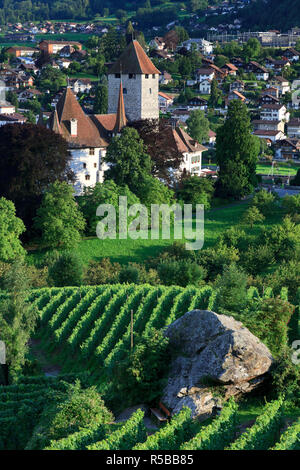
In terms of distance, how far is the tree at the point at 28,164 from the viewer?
43819 millimetres

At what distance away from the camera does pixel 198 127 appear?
257 ft

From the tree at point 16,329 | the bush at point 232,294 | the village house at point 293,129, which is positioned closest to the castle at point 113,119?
the bush at point 232,294

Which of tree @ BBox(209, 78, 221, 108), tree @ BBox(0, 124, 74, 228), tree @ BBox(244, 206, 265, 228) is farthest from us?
tree @ BBox(209, 78, 221, 108)

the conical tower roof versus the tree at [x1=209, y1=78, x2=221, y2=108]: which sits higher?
the conical tower roof

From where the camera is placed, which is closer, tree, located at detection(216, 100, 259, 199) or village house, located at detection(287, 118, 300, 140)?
tree, located at detection(216, 100, 259, 199)

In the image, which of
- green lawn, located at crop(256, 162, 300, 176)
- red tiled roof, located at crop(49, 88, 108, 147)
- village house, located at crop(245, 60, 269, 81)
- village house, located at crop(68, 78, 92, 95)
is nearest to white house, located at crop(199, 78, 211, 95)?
village house, located at crop(245, 60, 269, 81)

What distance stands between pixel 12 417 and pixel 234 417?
681 centimetres

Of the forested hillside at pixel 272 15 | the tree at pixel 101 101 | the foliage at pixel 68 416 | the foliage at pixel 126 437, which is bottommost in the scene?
the foliage at pixel 68 416

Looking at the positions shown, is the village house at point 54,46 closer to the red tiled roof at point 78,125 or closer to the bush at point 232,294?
the red tiled roof at point 78,125

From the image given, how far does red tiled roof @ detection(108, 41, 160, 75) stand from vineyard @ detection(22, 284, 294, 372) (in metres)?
25.6

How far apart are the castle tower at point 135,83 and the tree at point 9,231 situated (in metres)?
15.2

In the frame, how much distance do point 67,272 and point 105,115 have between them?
19370mm

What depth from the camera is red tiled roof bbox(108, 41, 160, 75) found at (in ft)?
177

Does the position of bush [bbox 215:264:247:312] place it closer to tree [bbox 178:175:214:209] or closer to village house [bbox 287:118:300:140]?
tree [bbox 178:175:214:209]
